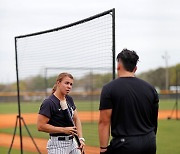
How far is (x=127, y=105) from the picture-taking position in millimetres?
3904

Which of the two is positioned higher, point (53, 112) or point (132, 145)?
point (53, 112)

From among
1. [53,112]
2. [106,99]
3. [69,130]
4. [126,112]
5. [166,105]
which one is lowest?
[166,105]

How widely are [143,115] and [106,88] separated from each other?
44 centimetres

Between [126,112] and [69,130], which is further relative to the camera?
[69,130]

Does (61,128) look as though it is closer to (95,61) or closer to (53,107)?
(53,107)

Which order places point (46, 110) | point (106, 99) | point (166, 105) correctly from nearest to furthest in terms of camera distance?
point (106, 99) < point (46, 110) < point (166, 105)

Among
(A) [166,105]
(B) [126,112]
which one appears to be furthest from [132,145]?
(A) [166,105]

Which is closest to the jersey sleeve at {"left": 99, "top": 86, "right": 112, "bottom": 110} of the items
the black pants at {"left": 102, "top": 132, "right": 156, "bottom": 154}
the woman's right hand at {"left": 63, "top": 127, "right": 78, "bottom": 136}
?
the black pants at {"left": 102, "top": 132, "right": 156, "bottom": 154}

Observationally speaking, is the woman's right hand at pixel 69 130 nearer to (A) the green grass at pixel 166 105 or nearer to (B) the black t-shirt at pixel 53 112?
(B) the black t-shirt at pixel 53 112

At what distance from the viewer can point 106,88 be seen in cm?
389

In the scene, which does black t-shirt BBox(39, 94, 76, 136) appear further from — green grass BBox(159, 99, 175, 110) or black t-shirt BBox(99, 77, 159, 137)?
green grass BBox(159, 99, 175, 110)

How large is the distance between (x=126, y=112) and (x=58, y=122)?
134cm

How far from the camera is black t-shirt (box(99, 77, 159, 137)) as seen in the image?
153 inches

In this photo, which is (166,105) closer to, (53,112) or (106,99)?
(53,112)
